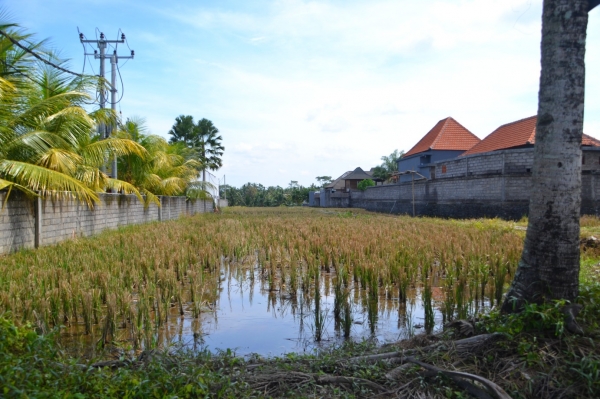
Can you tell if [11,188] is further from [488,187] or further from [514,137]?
[514,137]

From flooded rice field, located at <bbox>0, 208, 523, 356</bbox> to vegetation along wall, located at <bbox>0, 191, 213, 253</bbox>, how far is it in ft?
1.76

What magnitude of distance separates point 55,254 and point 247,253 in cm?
375

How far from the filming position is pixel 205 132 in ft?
127

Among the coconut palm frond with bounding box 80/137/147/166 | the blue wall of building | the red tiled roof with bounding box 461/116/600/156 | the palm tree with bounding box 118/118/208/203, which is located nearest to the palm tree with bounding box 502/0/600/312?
the coconut palm frond with bounding box 80/137/147/166

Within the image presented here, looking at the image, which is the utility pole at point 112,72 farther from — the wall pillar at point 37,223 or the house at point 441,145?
the house at point 441,145

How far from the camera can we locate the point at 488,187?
18.5m

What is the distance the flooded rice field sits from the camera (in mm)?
4508

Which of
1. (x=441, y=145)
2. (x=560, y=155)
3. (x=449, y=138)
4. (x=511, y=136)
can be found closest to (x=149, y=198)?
(x=560, y=155)

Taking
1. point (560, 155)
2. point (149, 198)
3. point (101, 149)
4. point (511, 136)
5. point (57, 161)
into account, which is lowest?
point (149, 198)

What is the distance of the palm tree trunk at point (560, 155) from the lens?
3.46 metres

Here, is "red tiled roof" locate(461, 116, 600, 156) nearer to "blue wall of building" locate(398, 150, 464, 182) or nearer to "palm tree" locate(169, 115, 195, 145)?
"blue wall of building" locate(398, 150, 464, 182)

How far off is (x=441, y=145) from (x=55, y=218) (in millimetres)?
30947

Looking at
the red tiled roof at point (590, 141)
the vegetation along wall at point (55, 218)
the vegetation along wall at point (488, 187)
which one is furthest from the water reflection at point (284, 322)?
the red tiled roof at point (590, 141)

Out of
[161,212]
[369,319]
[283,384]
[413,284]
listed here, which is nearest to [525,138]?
[161,212]
